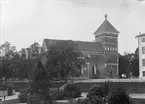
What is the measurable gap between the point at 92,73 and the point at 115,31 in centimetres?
1544

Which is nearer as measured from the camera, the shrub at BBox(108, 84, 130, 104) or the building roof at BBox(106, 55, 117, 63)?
the shrub at BBox(108, 84, 130, 104)

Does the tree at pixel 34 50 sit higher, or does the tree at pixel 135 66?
the tree at pixel 34 50

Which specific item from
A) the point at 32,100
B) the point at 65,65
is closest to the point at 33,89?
the point at 32,100

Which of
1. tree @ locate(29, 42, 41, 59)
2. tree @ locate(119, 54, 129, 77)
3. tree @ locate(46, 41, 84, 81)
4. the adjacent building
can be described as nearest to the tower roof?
tree @ locate(119, 54, 129, 77)

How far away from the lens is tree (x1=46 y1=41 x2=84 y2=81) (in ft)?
129

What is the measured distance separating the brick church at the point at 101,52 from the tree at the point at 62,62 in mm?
26934

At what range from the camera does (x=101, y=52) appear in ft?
254

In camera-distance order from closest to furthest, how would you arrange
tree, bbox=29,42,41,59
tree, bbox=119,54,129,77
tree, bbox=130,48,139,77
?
tree, bbox=29,42,41,59 → tree, bbox=130,48,139,77 → tree, bbox=119,54,129,77

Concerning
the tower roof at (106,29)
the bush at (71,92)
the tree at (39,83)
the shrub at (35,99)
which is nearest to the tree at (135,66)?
the tower roof at (106,29)

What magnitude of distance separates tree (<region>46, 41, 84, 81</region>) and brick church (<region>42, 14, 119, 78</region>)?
26934 millimetres

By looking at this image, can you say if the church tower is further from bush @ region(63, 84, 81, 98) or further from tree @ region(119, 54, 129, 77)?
bush @ region(63, 84, 81, 98)

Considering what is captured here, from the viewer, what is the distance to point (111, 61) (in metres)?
74.0

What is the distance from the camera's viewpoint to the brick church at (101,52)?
71.8 meters

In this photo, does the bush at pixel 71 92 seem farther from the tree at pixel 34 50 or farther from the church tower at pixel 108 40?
the church tower at pixel 108 40
